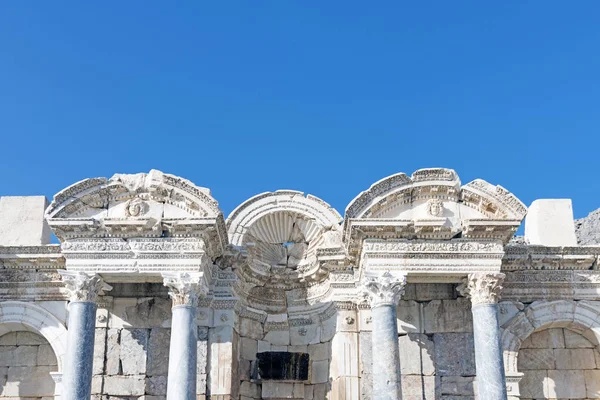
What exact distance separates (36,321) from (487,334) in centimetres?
761

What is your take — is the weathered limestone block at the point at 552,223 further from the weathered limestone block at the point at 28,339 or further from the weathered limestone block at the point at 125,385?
the weathered limestone block at the point at 28,339

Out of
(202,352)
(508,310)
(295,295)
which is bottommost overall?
(202,352)

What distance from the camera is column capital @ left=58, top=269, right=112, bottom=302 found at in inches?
503

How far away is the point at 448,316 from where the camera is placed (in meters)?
13.9

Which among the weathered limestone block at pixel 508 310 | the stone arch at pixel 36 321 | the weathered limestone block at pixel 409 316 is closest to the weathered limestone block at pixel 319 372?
the weathered limestone block at pixel 409 316

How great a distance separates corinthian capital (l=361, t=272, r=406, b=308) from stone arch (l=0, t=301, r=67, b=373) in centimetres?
537

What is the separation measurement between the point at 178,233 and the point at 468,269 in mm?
4627

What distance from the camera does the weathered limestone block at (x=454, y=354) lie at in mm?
13633

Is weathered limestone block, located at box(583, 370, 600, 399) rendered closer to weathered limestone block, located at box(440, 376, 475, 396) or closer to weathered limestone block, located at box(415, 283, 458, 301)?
weathered limestone block, located at box(440, 376, 475, 396)

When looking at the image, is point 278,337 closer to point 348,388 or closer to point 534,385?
point 348,388

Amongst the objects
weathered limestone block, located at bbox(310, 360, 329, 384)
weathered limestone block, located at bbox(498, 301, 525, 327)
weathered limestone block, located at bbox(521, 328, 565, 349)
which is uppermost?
weathered limestone block, located at bbox(498, 301, 525, 327)

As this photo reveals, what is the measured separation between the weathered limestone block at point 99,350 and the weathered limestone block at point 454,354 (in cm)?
565

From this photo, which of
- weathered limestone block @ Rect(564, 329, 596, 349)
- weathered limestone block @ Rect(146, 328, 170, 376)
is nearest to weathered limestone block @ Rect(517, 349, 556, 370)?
weathered limestone block @ Rect(564, 329, 596, 349)

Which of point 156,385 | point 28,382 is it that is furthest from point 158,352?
point 28,382
